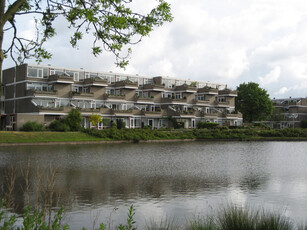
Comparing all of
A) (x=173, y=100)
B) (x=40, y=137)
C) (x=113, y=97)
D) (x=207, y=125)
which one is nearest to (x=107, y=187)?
(x=40, y=137)

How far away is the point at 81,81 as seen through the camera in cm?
6669

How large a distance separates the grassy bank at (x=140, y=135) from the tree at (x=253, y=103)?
3111 centimetres

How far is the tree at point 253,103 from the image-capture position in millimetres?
88000

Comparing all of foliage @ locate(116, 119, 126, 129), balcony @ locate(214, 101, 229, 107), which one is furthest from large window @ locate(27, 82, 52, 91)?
balcony @ locate(214, 101, 229, 107)

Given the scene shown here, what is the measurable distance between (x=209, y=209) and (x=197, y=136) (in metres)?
45.6

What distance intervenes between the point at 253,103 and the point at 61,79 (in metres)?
49.2

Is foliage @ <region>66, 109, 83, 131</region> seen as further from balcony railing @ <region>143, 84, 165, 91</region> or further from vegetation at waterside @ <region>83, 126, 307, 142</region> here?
balcony railing @ <region>143, 84, 165, 91</region>

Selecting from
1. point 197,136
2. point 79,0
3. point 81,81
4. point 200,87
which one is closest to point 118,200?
point 79,0

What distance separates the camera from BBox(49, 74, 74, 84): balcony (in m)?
59.8

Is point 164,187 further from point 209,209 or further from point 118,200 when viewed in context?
point 209,209

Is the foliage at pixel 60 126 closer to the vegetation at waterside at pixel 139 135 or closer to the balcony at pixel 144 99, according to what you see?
the vegetation at waterside at pixel 139 135

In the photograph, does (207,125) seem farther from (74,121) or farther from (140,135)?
(74,121)

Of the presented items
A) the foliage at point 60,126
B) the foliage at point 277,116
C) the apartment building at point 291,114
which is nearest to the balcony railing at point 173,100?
the foliage at point 60,126

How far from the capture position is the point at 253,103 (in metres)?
88.5
